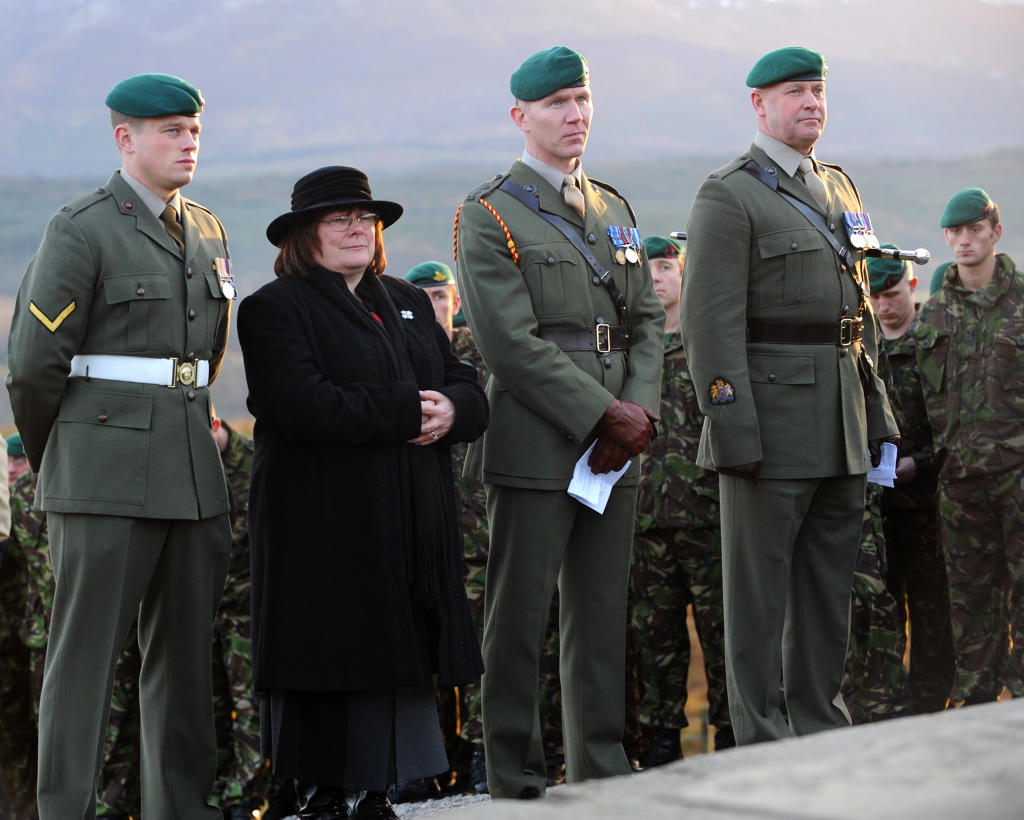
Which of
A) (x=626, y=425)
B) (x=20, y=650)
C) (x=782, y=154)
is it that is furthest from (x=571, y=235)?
(x=20, y=650)

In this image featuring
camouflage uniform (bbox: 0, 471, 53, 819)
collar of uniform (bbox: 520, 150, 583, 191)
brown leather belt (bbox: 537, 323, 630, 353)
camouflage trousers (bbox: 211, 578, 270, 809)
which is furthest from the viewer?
camouflage uniform (bbox: 0, 471, 53, 819)

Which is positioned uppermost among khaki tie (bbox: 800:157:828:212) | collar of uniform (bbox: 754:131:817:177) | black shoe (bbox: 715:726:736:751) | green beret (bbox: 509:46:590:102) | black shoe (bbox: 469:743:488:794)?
green beret (bbox: 509:46:590:102)

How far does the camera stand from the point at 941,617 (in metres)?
5.48

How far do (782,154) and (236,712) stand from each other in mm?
2916

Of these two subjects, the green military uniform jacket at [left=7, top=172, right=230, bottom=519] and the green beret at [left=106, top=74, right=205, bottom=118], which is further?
the green beret at [left=106, top=74, right=205, bottom=118]

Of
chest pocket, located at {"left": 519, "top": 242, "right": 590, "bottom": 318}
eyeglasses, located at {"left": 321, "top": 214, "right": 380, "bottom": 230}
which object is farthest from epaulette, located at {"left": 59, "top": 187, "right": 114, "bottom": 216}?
chest pocket, located at {"left": 519, "top": 242, "right": 590, "bottom": 318}

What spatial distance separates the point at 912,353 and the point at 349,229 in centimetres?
281

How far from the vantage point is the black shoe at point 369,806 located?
3330 millimetres

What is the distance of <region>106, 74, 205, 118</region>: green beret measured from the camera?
341cm

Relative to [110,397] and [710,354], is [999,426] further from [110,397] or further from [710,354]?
[110,397]

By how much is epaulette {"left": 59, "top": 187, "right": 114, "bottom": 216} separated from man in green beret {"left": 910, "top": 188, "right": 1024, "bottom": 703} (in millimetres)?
3238

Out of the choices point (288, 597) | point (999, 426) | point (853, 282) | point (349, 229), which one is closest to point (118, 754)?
point (288, 597)

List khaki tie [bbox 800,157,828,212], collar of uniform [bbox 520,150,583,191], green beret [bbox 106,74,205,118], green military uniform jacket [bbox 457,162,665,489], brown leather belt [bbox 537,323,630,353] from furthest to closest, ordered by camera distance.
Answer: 1. khaki tie [bbox 800,157,828,212]
2. collar of uniform [bbox 520,150,583,191]
3. brown leather belt [bbox 537,323,630,353]
4. green military uniform jacket [bbox 457,162,665,489]
5. green beret [bbox 106,74,205,118]

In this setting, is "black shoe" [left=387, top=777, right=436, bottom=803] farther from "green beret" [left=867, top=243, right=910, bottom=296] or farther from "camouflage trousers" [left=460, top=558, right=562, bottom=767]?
"green beret" [left=867, top=243, right=910, bottom=296]
